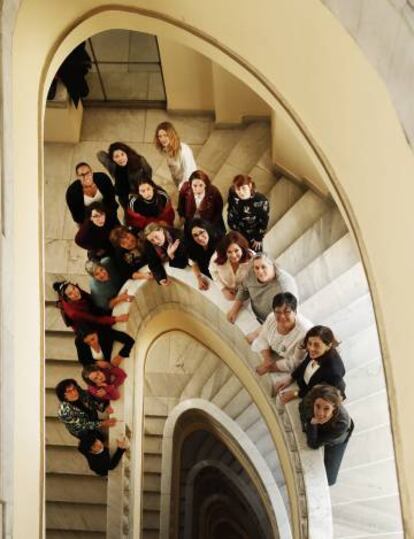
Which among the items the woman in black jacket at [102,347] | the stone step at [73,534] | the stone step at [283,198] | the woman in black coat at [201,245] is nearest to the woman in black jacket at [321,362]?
the woman in black coat at [201,245]

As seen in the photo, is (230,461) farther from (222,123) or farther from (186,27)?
(186,27)

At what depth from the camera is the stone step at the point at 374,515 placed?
261 inches

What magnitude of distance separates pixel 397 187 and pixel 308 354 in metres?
4.25

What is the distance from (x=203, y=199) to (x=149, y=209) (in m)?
0.59

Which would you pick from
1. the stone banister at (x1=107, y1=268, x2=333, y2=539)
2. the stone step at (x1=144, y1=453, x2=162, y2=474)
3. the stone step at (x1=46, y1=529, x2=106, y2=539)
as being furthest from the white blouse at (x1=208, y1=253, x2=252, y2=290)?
the stone step at (x1=144, y1=453, x2=162, y2=474)

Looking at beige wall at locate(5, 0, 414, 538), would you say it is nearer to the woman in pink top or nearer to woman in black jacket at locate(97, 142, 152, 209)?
woman in black jacket at locate(97, 142, 152, 209)

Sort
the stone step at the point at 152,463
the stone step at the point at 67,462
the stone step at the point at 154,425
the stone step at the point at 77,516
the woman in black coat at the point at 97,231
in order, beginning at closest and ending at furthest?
the woman in black coat at the point at 97,231
the stone step at the point at 67,462
the stone step at the point at 77,516
the stone step at the point at 154,425
the stone step at the point at 152,463

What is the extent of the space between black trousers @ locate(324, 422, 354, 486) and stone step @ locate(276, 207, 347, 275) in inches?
72.8

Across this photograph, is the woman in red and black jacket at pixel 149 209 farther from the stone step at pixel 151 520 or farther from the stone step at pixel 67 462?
the stone step at pixel 151 520

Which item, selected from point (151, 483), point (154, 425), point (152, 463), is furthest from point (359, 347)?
point (151, 483)

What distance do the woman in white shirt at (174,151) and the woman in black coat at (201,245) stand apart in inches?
31.6

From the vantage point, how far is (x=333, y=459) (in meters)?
7.19

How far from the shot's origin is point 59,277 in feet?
30.3

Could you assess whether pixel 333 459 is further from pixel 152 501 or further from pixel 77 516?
pixel 152 501
